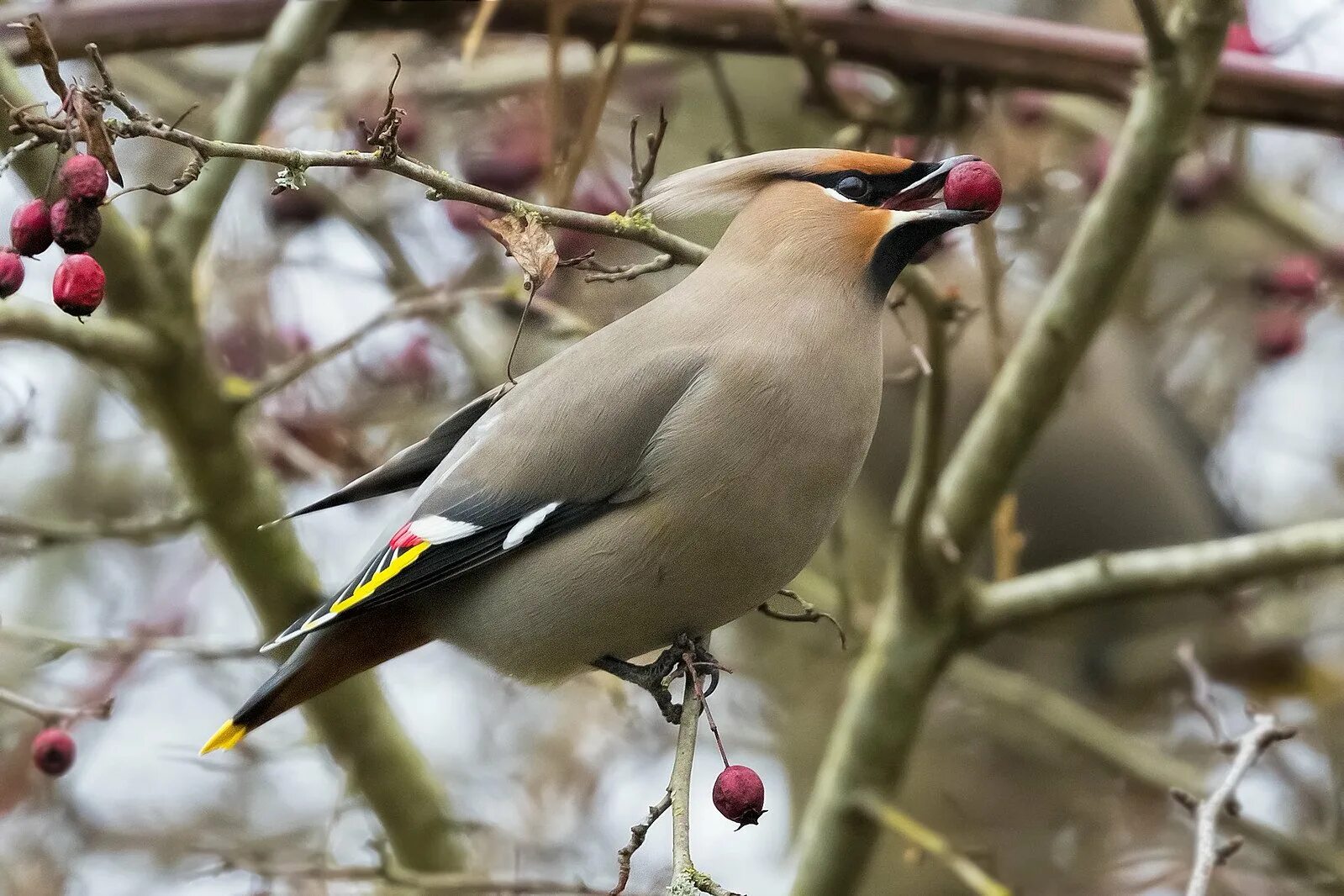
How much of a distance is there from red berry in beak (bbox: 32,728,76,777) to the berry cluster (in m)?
1.11

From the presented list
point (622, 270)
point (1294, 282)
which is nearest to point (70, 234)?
point (622, 270)

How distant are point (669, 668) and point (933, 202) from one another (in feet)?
2.77

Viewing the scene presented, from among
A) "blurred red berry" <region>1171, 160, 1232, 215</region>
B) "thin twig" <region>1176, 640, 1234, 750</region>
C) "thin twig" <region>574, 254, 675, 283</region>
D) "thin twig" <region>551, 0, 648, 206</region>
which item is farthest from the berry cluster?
"blurred red berry" <region>1171, 160, 1232, 215</region>

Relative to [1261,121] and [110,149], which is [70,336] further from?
[1261,121]

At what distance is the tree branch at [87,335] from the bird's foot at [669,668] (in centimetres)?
121

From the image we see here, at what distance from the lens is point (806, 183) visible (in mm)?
2520

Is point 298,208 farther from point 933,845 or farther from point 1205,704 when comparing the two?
point 1205,704

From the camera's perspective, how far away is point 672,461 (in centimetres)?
233

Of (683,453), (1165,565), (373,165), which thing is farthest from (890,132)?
(373,165)

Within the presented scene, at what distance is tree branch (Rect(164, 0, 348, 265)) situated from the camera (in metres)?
3.12

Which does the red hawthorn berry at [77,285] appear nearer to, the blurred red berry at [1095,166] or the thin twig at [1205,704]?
the thin twig at [1205,704]

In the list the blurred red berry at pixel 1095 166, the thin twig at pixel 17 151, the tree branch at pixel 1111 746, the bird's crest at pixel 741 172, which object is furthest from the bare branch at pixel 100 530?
the blurred red berry at pixel 1095 166

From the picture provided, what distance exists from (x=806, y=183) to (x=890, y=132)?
126 centimetres

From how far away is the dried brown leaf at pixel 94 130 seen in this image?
162 cm
